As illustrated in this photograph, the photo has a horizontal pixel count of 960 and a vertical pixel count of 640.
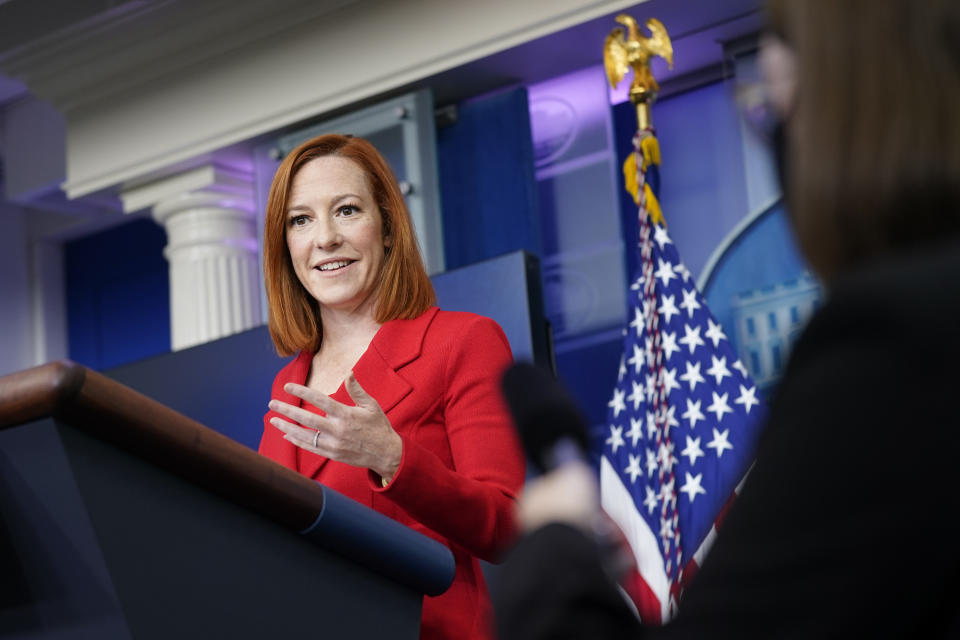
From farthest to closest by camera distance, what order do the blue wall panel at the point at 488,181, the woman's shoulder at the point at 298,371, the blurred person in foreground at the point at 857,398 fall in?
1. the blue wall panel at the point at 488,181
2. the woman's shoulder at the point at 298,371
3. the blurred person in foreground at the point at 857,398

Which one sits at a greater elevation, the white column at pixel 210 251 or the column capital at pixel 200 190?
the column capital at pixel 200 190

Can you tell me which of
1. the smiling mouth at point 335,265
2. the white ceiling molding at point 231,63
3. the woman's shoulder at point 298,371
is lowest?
the woman's shoulder at point 298,371

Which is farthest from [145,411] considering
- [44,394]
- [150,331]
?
[150,331]

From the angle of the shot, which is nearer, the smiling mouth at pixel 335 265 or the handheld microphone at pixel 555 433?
the handheld microphone at pixel 555 433

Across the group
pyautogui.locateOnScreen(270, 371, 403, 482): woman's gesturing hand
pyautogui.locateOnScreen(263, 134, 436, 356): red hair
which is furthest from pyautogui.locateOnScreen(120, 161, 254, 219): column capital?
pyautogui.locateOnScreen(270, 371, 403, 482): woman's gesturing hand

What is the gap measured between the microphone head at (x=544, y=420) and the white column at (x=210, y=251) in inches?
162

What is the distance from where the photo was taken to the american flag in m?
3.26

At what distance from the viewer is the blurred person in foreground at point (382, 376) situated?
62.9 inches

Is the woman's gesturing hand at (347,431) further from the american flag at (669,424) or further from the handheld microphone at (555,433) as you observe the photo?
the american flag at (669,424)

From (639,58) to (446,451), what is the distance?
2143mm

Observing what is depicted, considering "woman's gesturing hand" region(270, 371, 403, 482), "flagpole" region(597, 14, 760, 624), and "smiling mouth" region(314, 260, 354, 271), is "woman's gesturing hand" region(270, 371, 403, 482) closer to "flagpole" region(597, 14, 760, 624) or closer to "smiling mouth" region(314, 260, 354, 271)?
"smiling mouth" region(314, 260, 354, 271)

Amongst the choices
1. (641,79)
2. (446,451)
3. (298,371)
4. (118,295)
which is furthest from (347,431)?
(118,295)

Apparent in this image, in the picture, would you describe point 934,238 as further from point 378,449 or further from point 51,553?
point 378,449

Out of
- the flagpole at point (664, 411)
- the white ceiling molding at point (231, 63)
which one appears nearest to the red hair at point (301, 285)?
the flagpole at point (664, 411)
